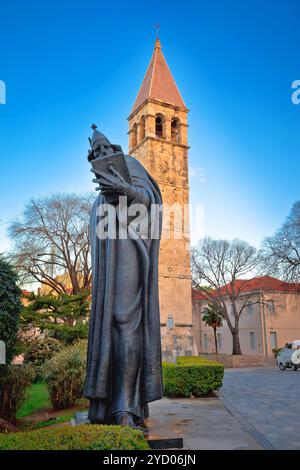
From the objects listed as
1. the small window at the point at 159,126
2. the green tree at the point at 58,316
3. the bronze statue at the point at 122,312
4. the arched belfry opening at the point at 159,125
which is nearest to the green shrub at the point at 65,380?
the bronze statue at the point at 122,312

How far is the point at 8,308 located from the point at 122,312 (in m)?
6.06

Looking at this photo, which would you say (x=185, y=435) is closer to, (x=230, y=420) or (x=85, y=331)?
(x=230, y=420)

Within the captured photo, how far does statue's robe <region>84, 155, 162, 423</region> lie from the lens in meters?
4.07

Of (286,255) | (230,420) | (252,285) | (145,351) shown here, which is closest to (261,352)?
(252,285)

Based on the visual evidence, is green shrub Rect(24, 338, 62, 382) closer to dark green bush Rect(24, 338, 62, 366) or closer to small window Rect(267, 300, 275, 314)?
dark green bush Rect(24, 338, 62, 366)

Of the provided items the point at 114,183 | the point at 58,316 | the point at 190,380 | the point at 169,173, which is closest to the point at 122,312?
the point at 114,183

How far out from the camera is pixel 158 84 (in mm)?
38281

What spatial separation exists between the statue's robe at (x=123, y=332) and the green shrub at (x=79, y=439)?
91cm

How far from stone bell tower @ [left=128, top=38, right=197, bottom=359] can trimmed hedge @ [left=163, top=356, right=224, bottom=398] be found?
67.6ft

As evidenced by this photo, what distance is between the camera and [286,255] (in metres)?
29.0

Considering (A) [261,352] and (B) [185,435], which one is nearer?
(B) [185,435]

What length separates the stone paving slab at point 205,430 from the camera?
13.9 feet

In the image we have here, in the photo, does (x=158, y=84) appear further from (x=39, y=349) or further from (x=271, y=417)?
(x=271, y=417)
